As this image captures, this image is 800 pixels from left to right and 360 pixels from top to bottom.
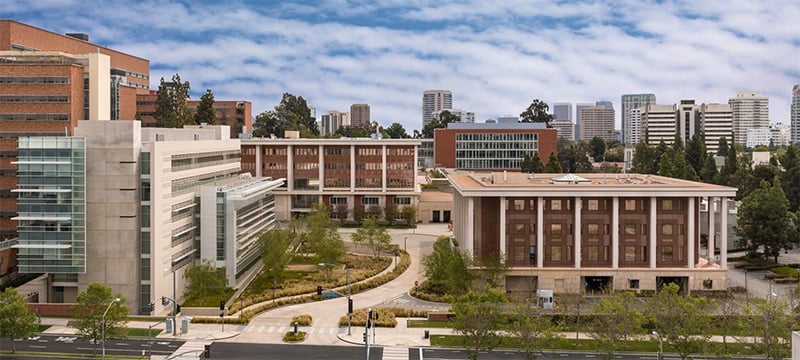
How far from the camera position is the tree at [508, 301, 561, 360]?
54750 mm

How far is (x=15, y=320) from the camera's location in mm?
57688

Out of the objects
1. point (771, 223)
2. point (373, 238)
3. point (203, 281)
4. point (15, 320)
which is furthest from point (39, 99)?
point (771, 223)

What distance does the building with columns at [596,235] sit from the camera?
79812 millimetres

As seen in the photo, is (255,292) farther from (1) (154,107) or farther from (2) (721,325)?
(1) (154,107)

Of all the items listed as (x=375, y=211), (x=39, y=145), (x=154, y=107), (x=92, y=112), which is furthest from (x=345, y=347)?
(x=154, y=107)

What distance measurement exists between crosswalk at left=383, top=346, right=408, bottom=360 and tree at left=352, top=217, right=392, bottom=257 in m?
40.5

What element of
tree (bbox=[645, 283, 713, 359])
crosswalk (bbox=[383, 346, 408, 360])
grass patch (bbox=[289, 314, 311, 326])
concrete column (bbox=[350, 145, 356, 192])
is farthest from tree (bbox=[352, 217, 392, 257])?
tree (bbox=[645, 283, 713, 359])

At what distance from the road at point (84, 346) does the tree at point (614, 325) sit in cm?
3290

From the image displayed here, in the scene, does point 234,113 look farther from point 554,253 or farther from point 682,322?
point 682,322

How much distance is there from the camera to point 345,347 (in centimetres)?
6131

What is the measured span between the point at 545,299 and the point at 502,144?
127 meters

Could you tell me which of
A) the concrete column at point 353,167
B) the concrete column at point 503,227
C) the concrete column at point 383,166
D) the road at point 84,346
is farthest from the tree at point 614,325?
the concrete column at point 353,167

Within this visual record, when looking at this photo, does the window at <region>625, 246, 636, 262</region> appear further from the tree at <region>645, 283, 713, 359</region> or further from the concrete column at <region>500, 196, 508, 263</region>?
the tree at <region>645, 283, 713, 359</region>

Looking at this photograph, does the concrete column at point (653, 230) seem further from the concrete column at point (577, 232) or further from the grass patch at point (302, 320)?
the grass patch at point (302, 320)
